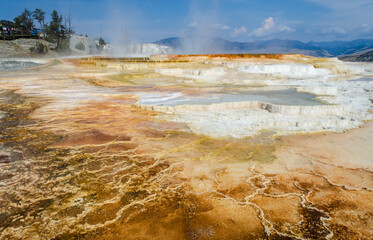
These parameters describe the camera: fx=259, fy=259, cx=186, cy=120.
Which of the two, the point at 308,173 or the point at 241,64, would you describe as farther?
the point at 241,64

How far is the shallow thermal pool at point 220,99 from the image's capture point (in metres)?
5.64

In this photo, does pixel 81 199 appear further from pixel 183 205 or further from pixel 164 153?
pixel 164 153

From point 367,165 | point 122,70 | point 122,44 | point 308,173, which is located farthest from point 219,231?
point 122,44

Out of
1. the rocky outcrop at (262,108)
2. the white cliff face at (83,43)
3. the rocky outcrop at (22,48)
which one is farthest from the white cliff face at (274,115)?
the white cliff face at (83,43)

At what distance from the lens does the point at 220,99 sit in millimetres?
5988

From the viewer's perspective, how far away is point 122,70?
12.2 meters

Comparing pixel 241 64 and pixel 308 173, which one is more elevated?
pixel 241 64

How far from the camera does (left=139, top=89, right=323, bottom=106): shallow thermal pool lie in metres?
5.64

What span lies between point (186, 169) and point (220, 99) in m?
3.41

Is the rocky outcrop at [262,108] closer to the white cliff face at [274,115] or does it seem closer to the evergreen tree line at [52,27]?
the white cliff face at [274,115]

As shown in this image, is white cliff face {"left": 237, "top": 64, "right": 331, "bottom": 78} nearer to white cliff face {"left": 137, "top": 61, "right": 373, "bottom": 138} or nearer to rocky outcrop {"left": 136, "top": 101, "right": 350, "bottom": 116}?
white cliff face {"left": 137, "top": 61, "right": 373, "bottom": 138}

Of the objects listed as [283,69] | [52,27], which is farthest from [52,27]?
[283,69]

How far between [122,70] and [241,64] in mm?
5838

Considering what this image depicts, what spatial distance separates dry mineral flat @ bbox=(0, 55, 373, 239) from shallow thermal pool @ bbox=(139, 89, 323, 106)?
4.6 inches
